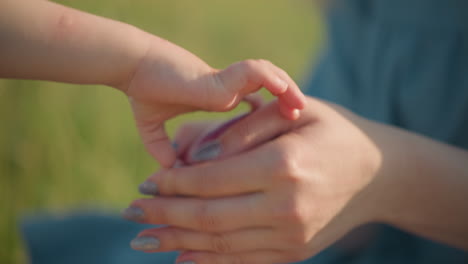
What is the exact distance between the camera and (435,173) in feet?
2.80

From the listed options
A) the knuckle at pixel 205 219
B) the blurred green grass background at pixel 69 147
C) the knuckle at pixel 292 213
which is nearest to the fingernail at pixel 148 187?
the knuckle at pixel 205 219

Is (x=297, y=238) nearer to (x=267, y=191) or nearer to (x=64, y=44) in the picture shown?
(x=267, y=191)

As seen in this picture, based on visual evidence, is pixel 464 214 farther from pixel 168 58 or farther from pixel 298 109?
pixel 168 58

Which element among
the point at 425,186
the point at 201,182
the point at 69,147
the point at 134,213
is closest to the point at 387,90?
the point at 425,186

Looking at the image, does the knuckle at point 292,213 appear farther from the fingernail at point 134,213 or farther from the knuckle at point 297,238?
the fingernail at point 134,213

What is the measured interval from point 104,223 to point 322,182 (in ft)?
2.33

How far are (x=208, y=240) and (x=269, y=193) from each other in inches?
5.6

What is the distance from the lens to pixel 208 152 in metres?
0.81

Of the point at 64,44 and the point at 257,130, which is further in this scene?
the point at 257,130

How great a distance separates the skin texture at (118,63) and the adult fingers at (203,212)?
162mm

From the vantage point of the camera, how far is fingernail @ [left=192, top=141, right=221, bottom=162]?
800mm

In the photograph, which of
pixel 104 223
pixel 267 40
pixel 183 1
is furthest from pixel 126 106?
pixel 267 40

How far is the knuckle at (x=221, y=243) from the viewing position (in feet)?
2.46

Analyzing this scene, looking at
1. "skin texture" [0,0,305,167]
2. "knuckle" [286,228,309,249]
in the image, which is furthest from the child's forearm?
"knuckle" [286,228,309,249]
